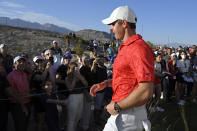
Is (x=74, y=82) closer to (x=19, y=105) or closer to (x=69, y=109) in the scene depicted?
(x=69, y=109)

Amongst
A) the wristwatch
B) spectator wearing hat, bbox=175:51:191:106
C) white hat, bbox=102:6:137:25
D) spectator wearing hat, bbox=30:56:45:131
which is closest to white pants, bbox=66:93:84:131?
spectator wearing hat, bbox=30:56:45:131

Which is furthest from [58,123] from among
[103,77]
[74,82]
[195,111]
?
[195,111]

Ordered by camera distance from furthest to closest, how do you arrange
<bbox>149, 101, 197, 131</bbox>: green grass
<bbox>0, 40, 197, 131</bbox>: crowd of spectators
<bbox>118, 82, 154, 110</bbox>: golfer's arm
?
<bbox>149, 101, 197, 131</bbox>: green grass
<bbox>0, 40, 197, 131</bbox>: crowd of spectators
<bbox>118, 82, 154, 110</bbox>: golfer's arm

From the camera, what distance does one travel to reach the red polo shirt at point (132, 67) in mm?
1688

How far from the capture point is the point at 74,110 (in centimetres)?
386

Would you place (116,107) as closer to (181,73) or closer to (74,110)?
(74,110)

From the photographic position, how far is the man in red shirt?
66.5 inches

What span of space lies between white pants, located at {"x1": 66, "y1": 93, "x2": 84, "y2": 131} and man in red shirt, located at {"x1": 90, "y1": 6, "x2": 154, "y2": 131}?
73.9 inches

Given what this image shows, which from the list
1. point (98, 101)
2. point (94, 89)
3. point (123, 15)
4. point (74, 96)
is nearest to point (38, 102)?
point (74, 96)

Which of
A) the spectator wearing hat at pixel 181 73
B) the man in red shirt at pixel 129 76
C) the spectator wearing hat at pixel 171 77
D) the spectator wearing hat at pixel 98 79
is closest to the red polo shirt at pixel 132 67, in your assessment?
the man in red shirt at pixel 129 76

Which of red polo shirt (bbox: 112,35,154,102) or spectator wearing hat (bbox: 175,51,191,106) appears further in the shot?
spectator wearing hat (bbox: 175,51,191,106)

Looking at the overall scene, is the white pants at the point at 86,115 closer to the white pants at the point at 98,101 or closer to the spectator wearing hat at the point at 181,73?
the white pants at the point at 98,101

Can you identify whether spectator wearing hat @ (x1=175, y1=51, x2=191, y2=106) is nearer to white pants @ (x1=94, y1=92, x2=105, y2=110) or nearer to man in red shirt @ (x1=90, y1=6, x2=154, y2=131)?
white pants @ (x1=94, y1=92, x2=105, y2=110)

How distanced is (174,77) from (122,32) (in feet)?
22.8
